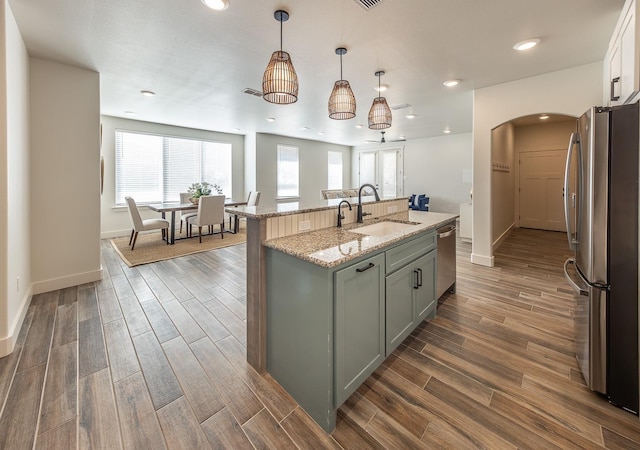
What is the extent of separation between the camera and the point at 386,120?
2973 mm

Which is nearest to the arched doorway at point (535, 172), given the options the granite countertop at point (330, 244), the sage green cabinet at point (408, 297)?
the sage green cabinet at point (408, 297)

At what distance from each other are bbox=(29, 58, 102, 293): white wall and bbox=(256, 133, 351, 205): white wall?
14.5 ft

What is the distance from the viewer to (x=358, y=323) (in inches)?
60.3

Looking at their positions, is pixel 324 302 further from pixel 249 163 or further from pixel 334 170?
pixel 334 170

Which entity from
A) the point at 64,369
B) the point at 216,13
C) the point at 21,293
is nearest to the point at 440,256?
the point at 216,13

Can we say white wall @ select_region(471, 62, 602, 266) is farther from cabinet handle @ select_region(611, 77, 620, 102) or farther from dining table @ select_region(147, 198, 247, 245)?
dining table @ select_region(147, 198, 247, 245)

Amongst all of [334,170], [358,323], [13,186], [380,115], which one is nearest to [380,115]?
[380,115]

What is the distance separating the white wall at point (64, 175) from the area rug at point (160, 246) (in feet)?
2.79

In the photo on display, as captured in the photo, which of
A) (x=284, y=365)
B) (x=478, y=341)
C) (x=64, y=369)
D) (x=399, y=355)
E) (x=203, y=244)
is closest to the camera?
(x=284, y=365)

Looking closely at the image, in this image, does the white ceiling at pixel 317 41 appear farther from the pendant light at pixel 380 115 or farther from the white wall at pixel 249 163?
the white wall at pixel 249 163

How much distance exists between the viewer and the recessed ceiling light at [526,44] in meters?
2.67

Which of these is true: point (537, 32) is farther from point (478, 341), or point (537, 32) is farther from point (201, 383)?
point (201, 383)

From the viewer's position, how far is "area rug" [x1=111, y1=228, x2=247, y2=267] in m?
4.49

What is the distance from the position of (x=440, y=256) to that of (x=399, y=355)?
1.08m
